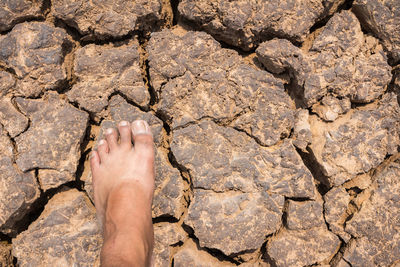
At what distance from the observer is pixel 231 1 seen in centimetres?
151

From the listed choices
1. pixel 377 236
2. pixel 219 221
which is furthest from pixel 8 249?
pixel 377 236

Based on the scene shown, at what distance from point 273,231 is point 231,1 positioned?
3.44 ft

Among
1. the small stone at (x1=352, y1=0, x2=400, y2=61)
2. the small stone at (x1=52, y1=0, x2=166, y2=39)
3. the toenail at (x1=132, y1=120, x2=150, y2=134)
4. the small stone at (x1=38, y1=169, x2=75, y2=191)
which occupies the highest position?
the small stone at (x1=352, y1=0, x2=400, y2=61)

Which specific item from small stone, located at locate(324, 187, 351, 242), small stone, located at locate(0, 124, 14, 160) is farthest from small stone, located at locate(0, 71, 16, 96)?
small stone, located at locate(324, 187, 351, 242)

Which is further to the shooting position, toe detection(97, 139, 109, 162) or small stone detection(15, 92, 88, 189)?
toe detection(97, 139, 109, 162)

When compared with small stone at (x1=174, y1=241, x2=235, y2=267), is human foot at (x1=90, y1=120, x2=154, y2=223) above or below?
above

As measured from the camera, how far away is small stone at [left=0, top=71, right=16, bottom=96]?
150 cm

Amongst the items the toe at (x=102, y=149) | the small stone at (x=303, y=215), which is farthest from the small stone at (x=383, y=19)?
the toe at (x=102, y=149)

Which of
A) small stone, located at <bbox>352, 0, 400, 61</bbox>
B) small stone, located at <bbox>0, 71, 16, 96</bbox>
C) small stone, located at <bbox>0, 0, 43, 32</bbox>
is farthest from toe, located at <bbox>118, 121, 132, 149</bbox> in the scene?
small stone, located at <bbox>352, 0, 400, 61</bbox>

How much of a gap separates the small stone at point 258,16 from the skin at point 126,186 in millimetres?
572

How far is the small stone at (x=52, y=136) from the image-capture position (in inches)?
57.5

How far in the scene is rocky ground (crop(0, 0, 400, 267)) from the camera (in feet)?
4.85

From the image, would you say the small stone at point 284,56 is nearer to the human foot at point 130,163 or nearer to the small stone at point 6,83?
the human foot at point 130,163

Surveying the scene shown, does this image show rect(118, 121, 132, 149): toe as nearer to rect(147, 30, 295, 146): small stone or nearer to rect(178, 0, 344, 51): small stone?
rect(147, 30, 295, 146): small stone
